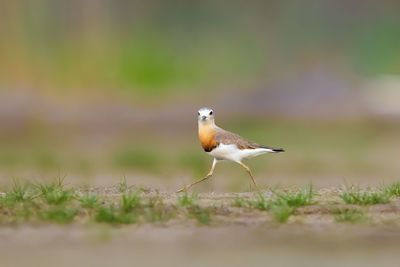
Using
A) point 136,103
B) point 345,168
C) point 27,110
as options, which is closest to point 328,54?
point 136,103

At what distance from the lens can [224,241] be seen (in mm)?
8188

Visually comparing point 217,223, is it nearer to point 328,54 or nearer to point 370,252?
point 370,252

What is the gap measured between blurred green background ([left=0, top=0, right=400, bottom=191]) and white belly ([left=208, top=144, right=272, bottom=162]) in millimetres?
1750

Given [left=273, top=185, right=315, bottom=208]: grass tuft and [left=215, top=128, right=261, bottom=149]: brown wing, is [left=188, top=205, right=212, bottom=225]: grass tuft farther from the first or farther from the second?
[left=215, top=128, right=261, bottom=149]: brown wing

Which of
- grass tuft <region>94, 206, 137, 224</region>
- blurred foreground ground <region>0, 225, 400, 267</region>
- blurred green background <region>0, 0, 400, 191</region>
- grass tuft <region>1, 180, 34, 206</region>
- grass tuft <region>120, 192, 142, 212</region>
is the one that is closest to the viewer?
blurred foreground ground <region>0, 225, 400, 267</region>

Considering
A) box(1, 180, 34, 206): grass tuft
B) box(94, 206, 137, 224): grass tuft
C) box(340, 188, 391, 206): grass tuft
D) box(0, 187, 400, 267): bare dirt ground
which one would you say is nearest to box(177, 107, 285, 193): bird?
box(0, 187, 400, 267): bare dirt ground

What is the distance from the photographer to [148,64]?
21.3 m

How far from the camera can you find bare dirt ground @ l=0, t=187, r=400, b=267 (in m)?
7.65

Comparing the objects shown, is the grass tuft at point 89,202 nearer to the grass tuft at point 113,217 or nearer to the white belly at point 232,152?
the grass tuft at point 113,217

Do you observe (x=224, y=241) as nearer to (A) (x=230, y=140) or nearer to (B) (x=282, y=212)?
(B) (x=282, y=212)

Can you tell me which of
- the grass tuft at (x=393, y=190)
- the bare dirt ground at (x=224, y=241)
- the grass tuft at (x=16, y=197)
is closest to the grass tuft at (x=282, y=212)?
the bare dirt ground at (x=224, y=241)

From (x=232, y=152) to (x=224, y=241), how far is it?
144cm

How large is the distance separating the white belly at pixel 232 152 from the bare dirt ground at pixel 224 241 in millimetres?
435

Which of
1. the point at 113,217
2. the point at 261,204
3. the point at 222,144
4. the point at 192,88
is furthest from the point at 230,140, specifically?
the point at 192,88
